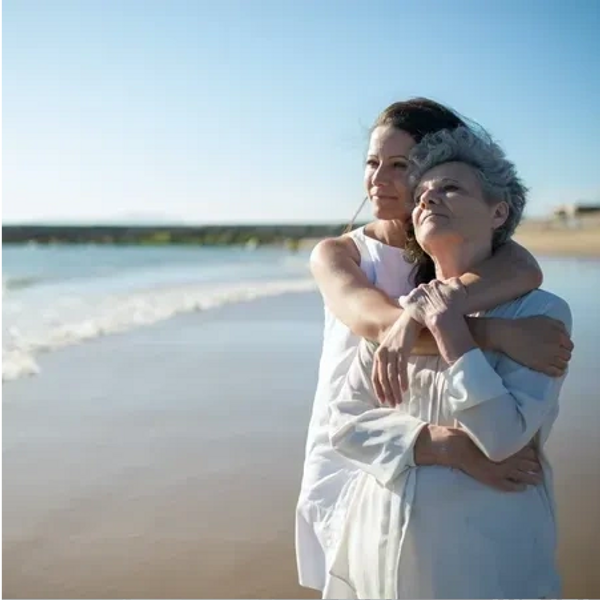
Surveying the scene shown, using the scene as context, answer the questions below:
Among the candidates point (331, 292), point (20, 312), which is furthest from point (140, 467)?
point (20, 312)

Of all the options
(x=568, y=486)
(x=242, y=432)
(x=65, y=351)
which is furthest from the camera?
(x=65, y=351)

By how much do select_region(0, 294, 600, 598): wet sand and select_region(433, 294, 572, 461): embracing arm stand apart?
172cm

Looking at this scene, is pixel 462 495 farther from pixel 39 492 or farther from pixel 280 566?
pixel 39 492

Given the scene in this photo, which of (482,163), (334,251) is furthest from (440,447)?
(334,251)

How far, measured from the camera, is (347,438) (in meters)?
2.00

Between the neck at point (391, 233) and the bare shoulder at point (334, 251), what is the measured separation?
80 mm

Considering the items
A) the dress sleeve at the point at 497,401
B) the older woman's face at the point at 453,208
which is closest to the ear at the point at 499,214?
the older woman's face at the point at 453,208

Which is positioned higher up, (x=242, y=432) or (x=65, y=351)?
(x=242, y=432)

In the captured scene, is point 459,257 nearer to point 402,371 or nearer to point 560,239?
point 402,371

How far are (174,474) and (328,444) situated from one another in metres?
2.28

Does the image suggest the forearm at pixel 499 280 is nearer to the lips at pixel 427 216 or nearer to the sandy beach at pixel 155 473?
the lips at pixel 427 216

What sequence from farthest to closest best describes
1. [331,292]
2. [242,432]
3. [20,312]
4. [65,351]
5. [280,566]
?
[20,312] → [65,351] → [242,432] → [280,566] → [331,292]

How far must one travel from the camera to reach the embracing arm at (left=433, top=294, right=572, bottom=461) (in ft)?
5.90

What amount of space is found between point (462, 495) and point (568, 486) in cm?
256
